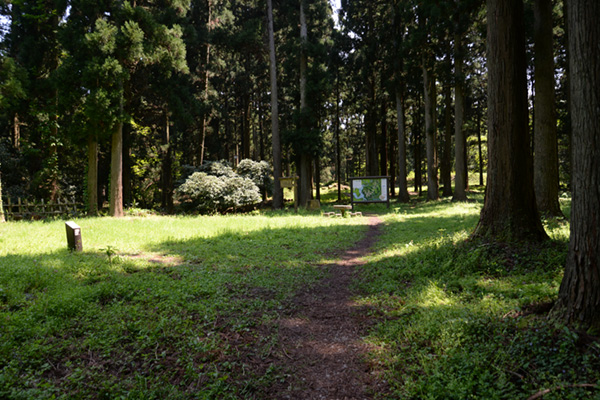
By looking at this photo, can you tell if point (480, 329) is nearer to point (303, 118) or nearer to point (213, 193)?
point (213, 193)

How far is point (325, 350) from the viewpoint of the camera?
3600 mm

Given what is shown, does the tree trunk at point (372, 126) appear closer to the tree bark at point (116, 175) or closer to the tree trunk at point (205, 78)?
the tree trunk at point (205, 78)

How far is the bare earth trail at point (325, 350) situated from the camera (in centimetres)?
289

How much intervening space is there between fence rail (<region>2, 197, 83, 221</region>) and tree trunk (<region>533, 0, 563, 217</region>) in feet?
66.1

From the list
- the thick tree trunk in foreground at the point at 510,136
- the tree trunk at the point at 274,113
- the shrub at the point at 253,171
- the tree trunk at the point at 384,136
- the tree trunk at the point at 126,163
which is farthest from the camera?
the tree trunk at the point at 384,136

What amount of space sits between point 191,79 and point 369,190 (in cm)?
1444

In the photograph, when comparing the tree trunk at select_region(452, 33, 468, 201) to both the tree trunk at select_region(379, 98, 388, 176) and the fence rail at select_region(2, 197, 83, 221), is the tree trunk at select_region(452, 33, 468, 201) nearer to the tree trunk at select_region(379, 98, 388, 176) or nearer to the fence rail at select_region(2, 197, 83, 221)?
the tree trunk at select_region(379, 98, 388, 176)

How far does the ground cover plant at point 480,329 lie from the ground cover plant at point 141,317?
135cm

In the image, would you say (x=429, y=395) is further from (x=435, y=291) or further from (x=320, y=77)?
(x=320, y=77)

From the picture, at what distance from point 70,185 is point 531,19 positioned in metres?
26.3

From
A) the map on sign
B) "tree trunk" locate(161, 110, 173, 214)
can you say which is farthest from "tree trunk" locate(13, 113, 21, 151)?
the map on sign

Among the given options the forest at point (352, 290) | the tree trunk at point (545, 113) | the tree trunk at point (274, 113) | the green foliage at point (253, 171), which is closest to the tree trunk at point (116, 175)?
the forest at point (352, 290)

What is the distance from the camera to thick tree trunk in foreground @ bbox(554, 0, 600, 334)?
9.17 ft

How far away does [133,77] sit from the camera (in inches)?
710
